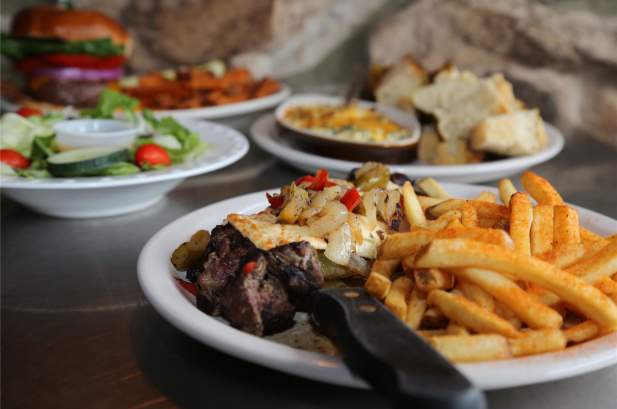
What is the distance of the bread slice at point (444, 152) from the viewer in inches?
97.0

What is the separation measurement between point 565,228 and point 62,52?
3024mm

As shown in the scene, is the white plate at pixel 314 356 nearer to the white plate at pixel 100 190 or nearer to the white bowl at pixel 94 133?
the white plate at pixel 100 190

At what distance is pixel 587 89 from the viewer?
11.4 ft

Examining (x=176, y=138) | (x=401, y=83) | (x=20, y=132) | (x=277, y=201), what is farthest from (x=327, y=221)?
(x=401, y=83)

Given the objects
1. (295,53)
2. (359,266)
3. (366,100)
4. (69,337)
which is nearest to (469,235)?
(359,266)

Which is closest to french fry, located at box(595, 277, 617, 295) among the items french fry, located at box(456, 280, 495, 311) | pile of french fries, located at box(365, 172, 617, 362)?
pile of french fries, located at box(365, 172, 617, 362)

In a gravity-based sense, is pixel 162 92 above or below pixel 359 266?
below

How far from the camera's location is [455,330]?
3.38 feet

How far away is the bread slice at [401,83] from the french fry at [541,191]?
1403mm

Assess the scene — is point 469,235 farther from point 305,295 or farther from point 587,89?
point 587,89

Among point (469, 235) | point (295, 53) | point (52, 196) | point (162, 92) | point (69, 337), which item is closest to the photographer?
point (469, 235)

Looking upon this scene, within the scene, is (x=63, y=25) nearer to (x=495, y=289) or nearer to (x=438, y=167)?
(x=438, y=167)

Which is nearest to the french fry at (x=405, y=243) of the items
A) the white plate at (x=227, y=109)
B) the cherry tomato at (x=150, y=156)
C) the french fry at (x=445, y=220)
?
the french fry at (x=445, y=220)

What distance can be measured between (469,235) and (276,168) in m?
1.56
